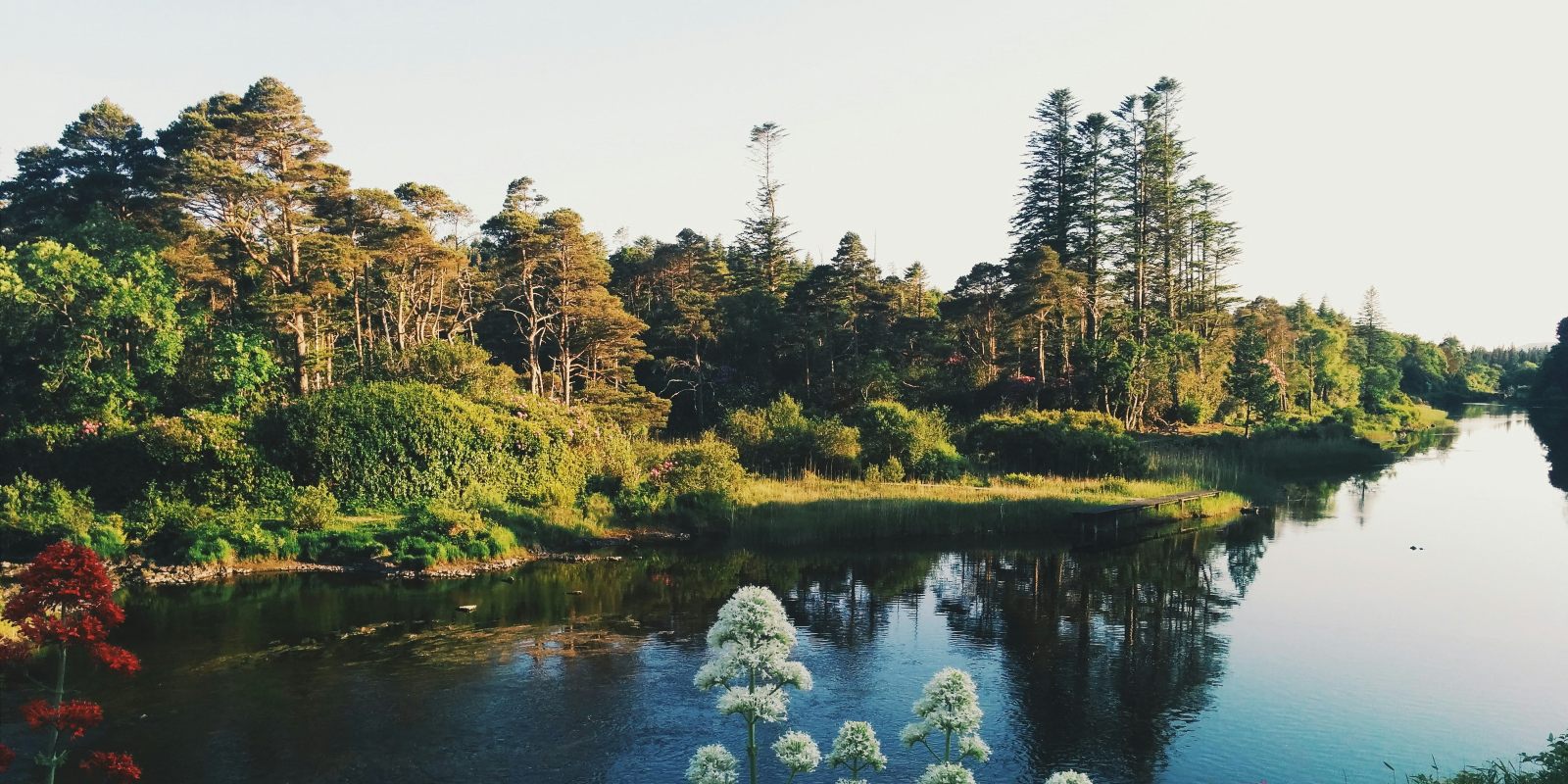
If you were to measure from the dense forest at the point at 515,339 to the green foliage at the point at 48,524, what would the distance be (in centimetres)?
14

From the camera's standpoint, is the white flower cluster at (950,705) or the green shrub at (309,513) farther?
the green shrub at (309,513)

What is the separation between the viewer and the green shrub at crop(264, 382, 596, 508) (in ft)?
82.8

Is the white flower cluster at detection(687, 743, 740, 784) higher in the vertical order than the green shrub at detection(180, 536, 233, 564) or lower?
higher

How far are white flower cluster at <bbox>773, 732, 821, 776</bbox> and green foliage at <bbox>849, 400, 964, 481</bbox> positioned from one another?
2699 cm

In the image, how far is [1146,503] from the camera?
98.6 feet

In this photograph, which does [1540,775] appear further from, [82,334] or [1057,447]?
[82,334]

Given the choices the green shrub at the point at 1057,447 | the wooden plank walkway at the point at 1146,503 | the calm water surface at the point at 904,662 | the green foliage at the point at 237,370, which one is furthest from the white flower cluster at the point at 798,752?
the green shrub at the point at 1057,447

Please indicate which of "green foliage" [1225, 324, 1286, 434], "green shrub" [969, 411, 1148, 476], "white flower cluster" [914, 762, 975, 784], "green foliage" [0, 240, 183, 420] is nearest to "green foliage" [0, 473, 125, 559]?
"green foliage" [0, 240, 183, 420]

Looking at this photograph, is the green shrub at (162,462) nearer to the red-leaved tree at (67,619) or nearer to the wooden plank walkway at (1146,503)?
the red-leaved tree at (67,619)

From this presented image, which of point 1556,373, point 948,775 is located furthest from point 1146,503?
point 1556,373

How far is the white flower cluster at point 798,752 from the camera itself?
5.77 metres

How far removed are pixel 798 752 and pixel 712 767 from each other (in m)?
0.55

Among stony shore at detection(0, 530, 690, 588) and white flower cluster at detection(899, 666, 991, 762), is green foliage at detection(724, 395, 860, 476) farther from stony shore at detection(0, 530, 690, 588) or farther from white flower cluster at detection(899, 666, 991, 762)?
white flower cluster at detection(899, 666, 991, 762)

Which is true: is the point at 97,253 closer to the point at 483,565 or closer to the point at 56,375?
the point at 56,375
